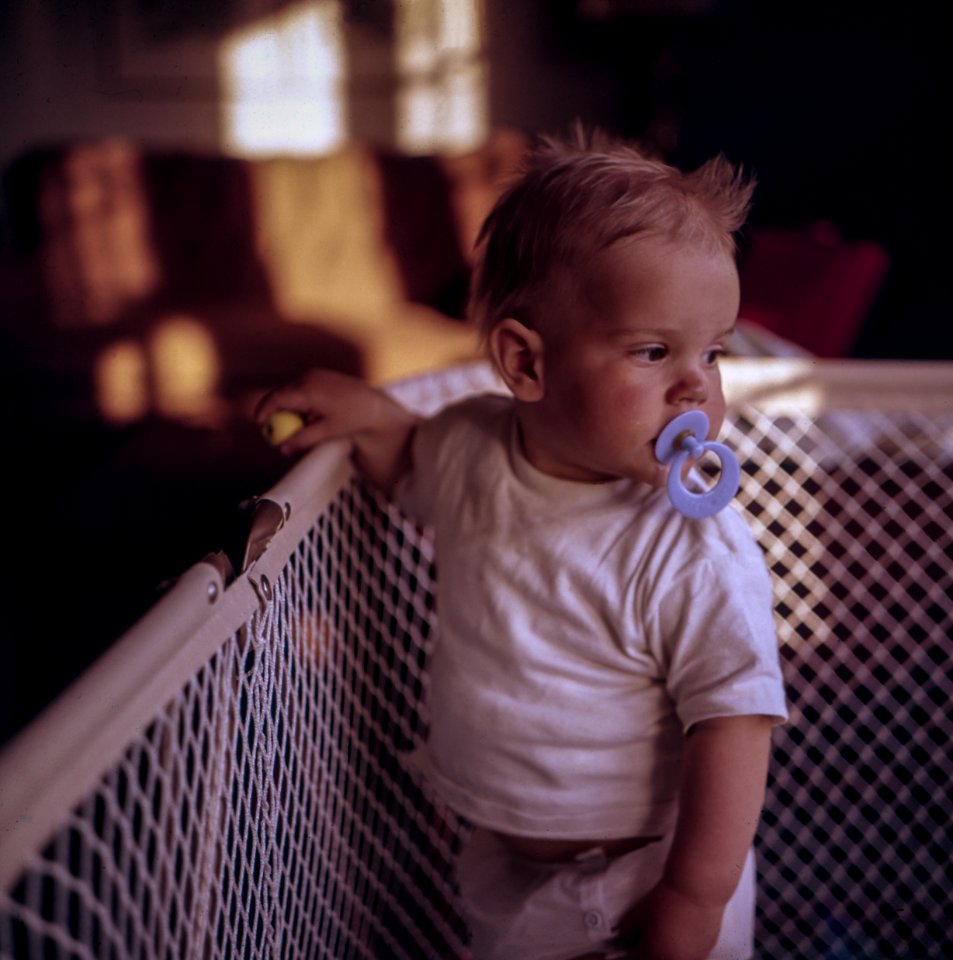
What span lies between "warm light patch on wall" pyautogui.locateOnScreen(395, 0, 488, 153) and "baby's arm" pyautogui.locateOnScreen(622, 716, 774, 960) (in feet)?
8.27

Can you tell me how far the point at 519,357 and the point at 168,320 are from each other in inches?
67.5

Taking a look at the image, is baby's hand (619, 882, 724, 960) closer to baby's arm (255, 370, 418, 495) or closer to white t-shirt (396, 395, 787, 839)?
white t-shirt (396, 395, 787, 839)

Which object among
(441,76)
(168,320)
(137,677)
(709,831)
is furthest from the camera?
(441,76)

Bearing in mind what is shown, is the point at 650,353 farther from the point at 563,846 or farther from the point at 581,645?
the point at 563,846

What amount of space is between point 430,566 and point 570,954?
1.07ft

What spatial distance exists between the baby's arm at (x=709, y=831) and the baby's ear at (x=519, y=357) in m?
0.22

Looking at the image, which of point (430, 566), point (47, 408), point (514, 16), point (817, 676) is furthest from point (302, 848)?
point (514, 16)

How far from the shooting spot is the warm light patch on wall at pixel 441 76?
9.12 ft

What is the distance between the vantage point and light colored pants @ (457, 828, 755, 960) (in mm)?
609

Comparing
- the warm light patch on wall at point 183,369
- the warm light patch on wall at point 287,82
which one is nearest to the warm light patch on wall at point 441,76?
the warm light patch on wall at point 287,82

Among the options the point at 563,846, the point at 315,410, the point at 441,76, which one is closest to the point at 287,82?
the point at 441,76

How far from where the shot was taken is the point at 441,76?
2.83 m

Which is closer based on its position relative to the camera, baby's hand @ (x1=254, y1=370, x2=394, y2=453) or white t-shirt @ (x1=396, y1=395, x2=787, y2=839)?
white t-shirt @ (x1=396, y1=395, x2=787, y2=839)

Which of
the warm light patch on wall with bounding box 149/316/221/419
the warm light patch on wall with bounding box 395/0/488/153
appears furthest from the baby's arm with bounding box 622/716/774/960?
the warm light patch on wall with bounding box 395/0/488/153
